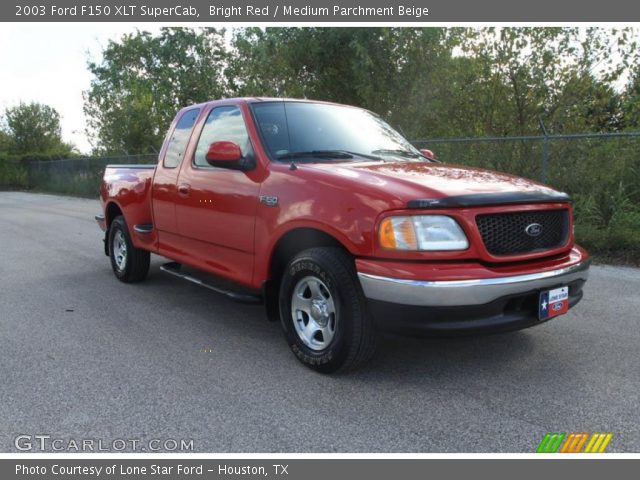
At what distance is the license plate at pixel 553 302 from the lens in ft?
11.2

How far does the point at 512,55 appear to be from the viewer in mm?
12609

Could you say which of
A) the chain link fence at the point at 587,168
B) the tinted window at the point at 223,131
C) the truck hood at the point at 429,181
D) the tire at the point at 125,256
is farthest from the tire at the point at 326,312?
the chain link fence at the point at 587,168

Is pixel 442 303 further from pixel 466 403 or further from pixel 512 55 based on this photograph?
pixel 512 55

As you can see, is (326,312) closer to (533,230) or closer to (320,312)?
(320,312)

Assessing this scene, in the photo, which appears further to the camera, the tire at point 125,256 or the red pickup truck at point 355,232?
the tire at point 125,256

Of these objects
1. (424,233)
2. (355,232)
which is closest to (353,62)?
(355,232)

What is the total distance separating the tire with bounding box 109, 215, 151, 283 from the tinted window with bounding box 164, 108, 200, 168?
4.00 feet

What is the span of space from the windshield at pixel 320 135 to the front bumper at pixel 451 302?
1.33 m

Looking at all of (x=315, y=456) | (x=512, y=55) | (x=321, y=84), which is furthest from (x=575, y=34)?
(x=315, y=456)

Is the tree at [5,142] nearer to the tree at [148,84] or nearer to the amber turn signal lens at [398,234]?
the tree at [148,84]

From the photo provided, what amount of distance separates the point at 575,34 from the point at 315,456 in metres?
12.2

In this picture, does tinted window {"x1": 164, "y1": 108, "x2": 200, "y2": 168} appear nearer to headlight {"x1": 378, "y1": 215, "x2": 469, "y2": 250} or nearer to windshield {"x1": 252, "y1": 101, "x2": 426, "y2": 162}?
windshield {"x1": 252, "y1": 101, "x2": 426, "y2": 162}

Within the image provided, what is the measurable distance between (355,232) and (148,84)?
27795 millimetres

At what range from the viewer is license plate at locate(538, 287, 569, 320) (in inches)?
134
